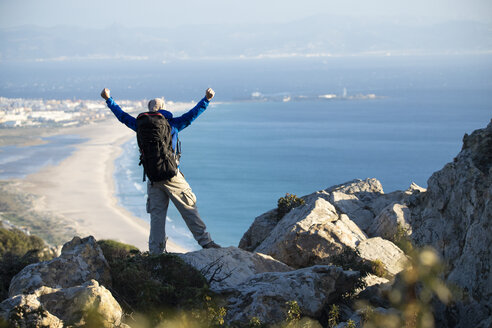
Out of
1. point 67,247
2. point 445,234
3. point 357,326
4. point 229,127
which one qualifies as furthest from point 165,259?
point 229,127

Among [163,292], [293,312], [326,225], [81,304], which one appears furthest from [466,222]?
[81,304]

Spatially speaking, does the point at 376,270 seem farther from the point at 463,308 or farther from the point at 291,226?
the point at 463,308

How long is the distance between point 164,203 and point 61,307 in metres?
2.53

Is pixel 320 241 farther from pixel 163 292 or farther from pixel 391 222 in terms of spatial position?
pixel 163 292

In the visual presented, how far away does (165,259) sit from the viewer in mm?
5258

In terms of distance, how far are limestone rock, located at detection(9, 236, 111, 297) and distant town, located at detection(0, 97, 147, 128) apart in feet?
315

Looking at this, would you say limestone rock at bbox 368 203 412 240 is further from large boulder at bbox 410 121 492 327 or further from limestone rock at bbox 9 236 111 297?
limestone rock at bbox 9 236 111 297

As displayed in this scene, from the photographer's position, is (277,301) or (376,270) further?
(376,270)

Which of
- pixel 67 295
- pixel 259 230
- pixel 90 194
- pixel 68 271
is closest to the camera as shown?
pixel 67 295

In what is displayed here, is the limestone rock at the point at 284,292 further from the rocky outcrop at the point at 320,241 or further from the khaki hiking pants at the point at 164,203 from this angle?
the khaki hiking pants at the point at 164,203

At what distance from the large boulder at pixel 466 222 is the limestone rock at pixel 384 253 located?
1.19 m

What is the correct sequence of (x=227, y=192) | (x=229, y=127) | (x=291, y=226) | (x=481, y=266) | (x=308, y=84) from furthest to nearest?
(x=308, y=84)
(x=229, y=127)
(x=227, y=192)
(x=291, y=226)
(x=481, y=266)

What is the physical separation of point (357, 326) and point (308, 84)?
179886mm

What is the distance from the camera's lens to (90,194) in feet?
170
